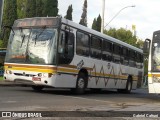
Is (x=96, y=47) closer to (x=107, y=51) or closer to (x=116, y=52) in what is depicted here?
(x=107, y=51)

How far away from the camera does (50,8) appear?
56.3m

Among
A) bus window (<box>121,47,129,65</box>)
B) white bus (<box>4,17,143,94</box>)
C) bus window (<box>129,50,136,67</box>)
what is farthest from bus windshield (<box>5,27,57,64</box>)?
bus window (<box>129,50,136,67</box>)

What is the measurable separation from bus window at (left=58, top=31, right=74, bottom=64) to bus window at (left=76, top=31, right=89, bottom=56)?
549 millimetres

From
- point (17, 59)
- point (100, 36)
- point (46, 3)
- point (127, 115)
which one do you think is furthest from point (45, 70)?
point (46, 3)

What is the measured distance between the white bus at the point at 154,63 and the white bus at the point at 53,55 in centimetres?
269

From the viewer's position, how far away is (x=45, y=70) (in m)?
15.3

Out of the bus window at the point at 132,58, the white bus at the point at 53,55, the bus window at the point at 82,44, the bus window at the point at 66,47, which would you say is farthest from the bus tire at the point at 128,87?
the bus window at the point at 66,47

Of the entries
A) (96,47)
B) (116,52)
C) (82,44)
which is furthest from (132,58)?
(82,44)

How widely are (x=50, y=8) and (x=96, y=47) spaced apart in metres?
38.5

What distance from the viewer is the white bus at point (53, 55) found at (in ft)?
50.6

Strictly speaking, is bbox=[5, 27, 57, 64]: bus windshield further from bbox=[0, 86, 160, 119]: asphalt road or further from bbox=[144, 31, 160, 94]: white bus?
bbox=[144, 31, 160, 94]: white bus

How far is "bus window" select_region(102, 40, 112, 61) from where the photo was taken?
1966 centimetres

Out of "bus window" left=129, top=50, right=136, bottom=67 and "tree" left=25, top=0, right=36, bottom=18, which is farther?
"tree" left=25, top=0, right=36, bottom=18

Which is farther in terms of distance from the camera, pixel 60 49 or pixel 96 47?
pixel 96 47
